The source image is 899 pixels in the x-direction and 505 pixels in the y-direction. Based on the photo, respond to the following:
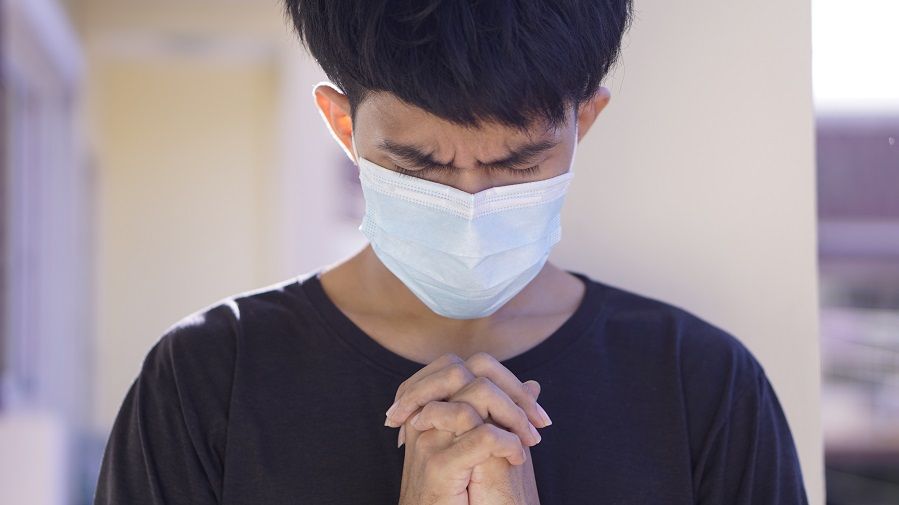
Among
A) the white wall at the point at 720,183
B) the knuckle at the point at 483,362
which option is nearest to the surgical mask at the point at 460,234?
the knuckle at the point at 483,362

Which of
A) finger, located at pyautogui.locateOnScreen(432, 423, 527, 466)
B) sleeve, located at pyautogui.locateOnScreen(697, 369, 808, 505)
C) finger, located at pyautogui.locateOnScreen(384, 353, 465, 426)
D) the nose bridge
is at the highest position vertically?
the nose bridge

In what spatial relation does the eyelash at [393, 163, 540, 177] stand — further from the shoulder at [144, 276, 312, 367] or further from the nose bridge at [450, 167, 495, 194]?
the shoulder at [144, 276, 312, 367]

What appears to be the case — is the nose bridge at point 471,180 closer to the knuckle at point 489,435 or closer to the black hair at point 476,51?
the black hair at point 476,51

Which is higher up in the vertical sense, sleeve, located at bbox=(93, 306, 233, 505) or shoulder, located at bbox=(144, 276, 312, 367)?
shoulder, located at bbox=(144, 276, 312, 367)

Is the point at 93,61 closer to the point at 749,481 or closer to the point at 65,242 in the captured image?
the point at 65,242

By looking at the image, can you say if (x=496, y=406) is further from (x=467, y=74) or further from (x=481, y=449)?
(x=467, y=74)

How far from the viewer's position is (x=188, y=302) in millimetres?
7773

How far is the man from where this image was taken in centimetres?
103

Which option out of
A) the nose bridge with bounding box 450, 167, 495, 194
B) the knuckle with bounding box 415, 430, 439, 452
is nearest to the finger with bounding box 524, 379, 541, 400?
the knuckle with bounding box 415, 430, 439, 452

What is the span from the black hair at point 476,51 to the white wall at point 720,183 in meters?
0.38

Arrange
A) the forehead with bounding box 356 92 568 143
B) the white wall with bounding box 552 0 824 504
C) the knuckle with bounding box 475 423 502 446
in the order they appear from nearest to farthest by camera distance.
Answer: the knuckle with bounding box 475 423 502 446 → the forehead with bounding box 356 92 568 143 → the white wall with bounding box 552 0 824 504

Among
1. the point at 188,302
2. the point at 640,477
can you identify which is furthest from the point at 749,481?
the point at 188,302

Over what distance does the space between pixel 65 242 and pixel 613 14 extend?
456 cm

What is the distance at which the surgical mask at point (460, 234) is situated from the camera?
111 centimetres
